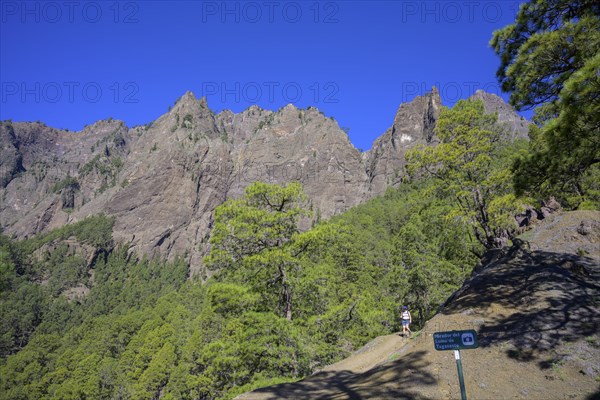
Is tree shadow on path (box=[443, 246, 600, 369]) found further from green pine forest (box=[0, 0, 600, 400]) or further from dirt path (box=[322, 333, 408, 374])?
dirt path (box=[322, 333, 408, 374])

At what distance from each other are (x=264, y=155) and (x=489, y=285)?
159 meters

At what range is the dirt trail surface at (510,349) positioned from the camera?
6.79 metres

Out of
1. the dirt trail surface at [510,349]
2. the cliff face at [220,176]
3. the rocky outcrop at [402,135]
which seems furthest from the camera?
the cliff face at [220,176]

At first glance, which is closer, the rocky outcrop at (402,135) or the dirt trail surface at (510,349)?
the dirt trail surface at (510,349)

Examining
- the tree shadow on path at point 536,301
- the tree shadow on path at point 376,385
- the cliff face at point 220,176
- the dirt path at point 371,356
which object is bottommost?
the dirt path at point 371,356

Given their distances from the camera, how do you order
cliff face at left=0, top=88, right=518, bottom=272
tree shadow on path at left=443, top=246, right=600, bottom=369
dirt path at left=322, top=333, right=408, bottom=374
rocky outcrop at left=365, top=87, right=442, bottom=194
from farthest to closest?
cliff face at left=0, top=88, right=518, bottom=272 < rocky outcrop at left=365, top=87, right=442, bottom=194 < dirt path at left=322, top=333, right=408, bottom=374 < tree shadow on path at left=443, top=246, right=600, bottom=369

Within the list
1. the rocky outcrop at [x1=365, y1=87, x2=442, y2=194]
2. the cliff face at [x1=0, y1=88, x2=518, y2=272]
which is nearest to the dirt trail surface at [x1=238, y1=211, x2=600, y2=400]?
the cliff face at [x1=0, y1=88, x2=518, y2=272]

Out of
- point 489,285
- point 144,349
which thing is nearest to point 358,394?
point 489,285

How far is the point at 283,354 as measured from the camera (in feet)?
38.1

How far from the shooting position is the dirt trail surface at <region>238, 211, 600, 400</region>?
6.79m

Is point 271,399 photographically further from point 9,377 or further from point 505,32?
point 9,377

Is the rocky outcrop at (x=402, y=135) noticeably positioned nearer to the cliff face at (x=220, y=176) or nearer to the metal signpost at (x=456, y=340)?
the cliff face at (x=220, y=176)

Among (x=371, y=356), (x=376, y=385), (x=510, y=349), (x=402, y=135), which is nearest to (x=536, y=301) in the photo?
(x=510, y=349)

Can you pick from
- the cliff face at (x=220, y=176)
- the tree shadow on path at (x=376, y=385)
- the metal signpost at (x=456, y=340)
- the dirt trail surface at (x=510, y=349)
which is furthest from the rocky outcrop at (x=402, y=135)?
the metal signpost at (x=456, y=340)
